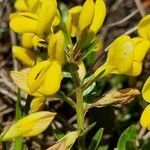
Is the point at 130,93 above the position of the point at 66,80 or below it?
above

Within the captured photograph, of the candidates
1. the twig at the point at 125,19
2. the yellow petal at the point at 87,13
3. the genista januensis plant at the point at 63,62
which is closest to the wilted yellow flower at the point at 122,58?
the genista januensis plant at the point at 63,62

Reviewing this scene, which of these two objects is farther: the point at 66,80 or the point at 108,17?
the point at 108,17

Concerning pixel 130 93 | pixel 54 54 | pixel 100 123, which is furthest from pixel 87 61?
pixel 54 54

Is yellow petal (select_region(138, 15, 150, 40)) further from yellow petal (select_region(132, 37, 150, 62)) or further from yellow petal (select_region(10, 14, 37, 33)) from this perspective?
yellow petal (select_region(10, 14, 37, 33))

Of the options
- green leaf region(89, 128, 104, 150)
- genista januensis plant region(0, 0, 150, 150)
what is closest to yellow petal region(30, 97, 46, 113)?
genista januensis plant region(0, 0, 150, 150)

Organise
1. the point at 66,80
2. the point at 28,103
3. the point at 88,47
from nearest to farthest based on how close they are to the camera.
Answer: the point at 88,47
the point at 28,103
the point at 66,80

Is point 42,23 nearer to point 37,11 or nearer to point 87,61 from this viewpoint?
point 37,11
